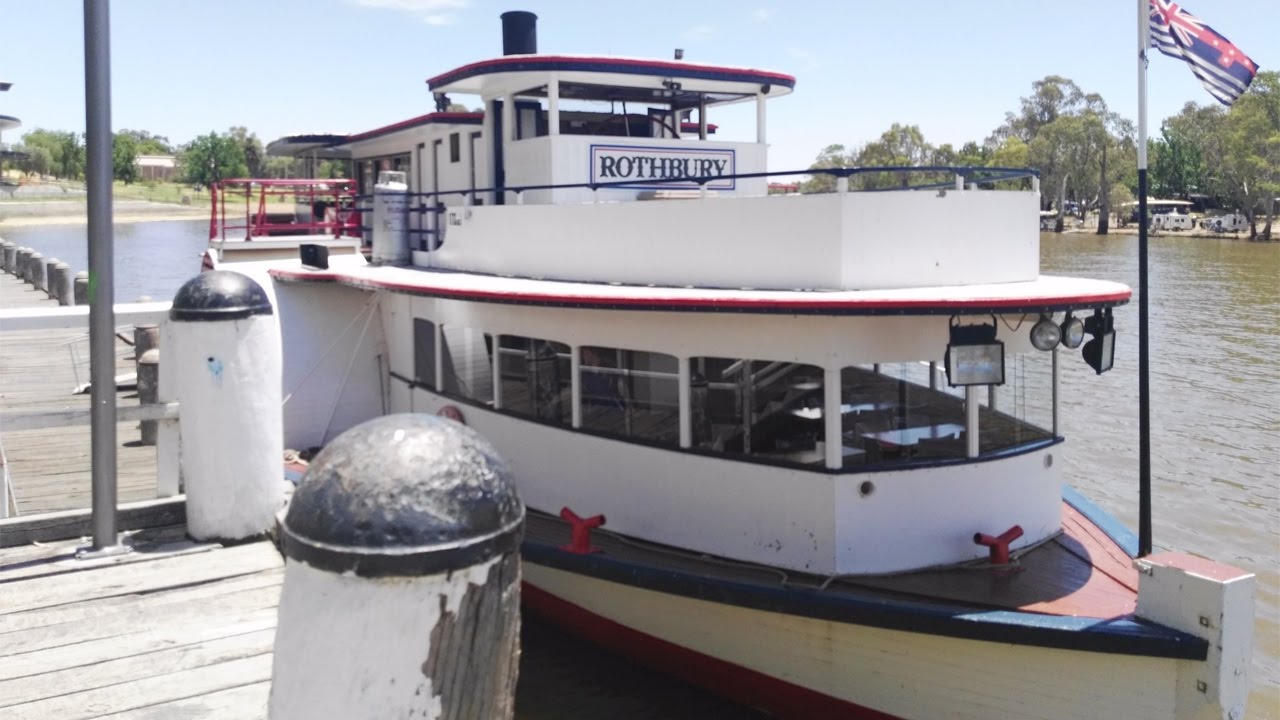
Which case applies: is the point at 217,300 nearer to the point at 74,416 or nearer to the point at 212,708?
the point at 74,416

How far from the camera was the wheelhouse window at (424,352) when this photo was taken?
10.3m

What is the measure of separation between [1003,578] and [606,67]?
18.7ft

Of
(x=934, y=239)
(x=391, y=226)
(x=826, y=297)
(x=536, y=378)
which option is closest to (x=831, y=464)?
(x=826, y=297)

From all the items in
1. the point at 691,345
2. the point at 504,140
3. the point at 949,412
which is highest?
the point at 504,140

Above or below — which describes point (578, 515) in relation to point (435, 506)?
below

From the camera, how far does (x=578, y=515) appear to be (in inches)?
323

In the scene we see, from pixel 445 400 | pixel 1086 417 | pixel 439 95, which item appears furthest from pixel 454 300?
pixel 1086 417

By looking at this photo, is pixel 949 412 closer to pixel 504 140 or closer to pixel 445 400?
pixel 445 400

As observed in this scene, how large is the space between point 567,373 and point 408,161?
670 centimetres

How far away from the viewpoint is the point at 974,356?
6.67 meters

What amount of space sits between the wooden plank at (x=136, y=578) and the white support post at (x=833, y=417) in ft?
10.6

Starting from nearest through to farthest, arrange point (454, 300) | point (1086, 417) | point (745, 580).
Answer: point (745, 580) → point (454, 300) → point (1086, 417)

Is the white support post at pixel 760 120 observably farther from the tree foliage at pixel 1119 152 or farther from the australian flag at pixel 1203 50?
the tree foliage at pixel 1119 152

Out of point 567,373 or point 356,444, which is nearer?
point 356,444
